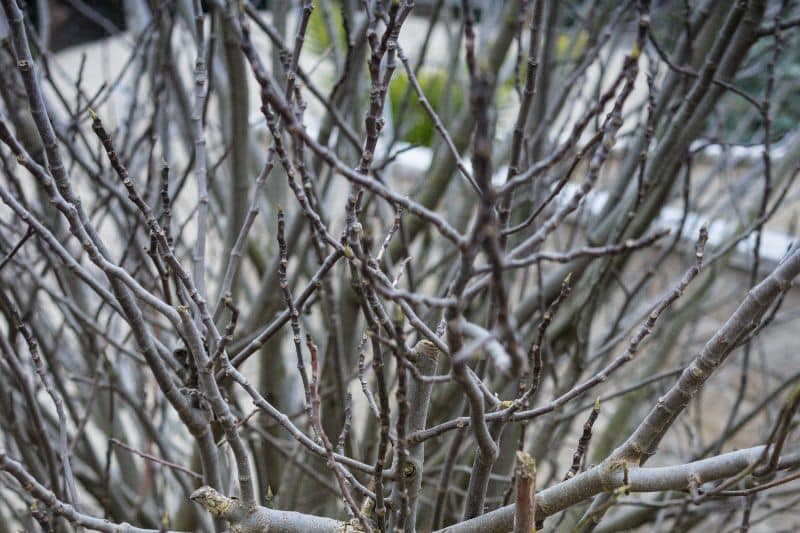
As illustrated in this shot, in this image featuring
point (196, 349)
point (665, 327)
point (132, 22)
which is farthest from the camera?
point (132, 22)

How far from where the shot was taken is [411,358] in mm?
849

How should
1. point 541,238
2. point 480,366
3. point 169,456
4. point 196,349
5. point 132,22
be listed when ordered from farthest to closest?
point 132,22 < point 169,456 < point 480,366 < point 196,349 < point 541,238

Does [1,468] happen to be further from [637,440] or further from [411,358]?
[637,440]

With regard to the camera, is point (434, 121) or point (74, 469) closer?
point (434, 121)

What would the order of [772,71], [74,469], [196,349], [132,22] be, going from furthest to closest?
1. [132,22]
2. [74,469]
3. [772,71]
4. [196,349]

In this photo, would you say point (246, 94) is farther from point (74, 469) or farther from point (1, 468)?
point (1, 468)

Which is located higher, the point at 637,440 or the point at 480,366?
the point at 480,366

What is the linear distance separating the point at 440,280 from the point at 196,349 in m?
1.71

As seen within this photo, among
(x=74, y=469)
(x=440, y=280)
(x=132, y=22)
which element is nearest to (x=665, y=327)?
(x=440, y=280)

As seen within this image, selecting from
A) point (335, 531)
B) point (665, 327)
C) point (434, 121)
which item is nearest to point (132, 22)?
point (665, 327)

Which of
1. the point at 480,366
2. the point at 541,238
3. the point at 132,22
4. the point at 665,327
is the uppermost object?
the point at 132,22

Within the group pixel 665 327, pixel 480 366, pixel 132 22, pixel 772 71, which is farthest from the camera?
pixel 132 22

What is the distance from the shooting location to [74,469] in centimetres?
205

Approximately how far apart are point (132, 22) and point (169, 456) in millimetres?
1921
